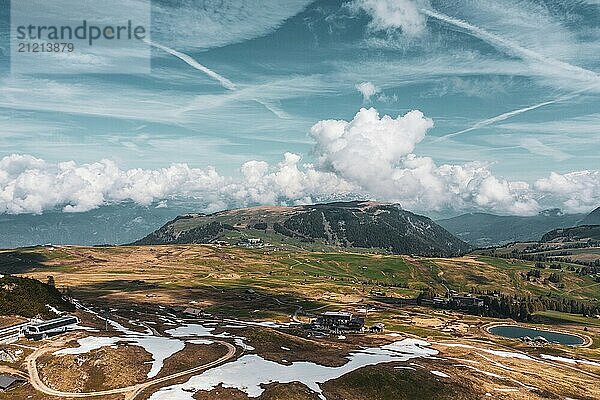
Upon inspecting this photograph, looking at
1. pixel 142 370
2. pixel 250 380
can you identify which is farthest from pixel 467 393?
pixel 142 370

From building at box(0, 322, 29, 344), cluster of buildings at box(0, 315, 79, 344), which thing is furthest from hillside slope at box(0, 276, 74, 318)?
building at box(0, 322, 29, 344)

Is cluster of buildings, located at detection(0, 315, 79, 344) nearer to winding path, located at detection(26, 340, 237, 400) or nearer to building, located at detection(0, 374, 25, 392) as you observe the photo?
winding path, located at detection(26, 340, 237, 400)

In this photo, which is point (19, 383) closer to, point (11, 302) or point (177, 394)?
point (177, 394)

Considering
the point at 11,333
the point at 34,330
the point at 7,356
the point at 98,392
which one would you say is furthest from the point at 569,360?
the point at 11,333

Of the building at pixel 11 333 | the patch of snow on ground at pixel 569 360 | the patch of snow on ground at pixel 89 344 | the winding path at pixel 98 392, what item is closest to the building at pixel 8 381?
the winding path at pixel 98 392

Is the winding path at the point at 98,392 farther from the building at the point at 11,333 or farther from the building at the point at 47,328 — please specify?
the building at the point at 11,333

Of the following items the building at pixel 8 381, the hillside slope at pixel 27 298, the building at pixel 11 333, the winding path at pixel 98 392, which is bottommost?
the winding path at pixel 98 392

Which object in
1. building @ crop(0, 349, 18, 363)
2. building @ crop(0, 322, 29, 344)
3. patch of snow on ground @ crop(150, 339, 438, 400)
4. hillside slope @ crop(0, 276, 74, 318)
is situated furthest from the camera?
hillside slope @ crop(0, 276, 74, 318)

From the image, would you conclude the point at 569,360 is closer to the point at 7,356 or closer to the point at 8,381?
the point at 8,381
